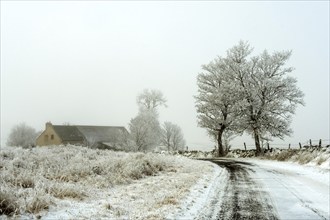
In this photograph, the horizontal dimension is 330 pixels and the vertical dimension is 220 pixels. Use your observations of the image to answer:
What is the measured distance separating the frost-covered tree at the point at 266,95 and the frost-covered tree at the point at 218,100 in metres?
1.06

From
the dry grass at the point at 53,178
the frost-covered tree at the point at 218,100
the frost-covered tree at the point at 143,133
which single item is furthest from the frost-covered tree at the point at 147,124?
the dry grass at the point at 53,178

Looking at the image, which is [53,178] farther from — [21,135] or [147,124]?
[21,135]

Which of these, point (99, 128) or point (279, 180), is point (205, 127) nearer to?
point (279, 180)

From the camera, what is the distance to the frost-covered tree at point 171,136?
98.1 meters

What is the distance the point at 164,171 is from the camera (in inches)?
709

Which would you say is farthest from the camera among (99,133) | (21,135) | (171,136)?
(21,135)

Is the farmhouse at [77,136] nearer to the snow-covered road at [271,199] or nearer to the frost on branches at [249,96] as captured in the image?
the frost on branches at [249,96]

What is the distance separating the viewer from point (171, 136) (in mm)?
99312

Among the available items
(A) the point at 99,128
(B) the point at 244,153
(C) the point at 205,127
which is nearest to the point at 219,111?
(C) the point at 205,127

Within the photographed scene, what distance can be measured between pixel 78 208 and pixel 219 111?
37.1m

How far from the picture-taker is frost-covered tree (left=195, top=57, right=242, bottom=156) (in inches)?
1647

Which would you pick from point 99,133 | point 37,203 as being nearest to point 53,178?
point 37,203

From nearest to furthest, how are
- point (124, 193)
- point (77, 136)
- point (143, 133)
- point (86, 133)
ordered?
1. point (124, 193)
2. point (143, 133)
3. point (77, 136)
4. point (86, 133)

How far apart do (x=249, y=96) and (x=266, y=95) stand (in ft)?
6.19
